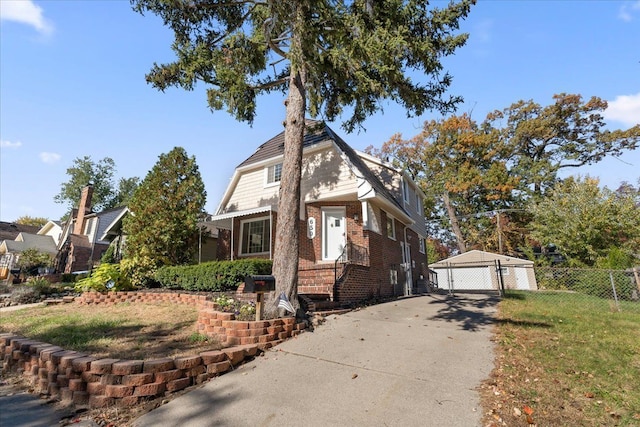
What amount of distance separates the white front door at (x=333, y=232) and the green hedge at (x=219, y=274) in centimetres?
303

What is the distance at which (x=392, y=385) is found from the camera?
4.03m

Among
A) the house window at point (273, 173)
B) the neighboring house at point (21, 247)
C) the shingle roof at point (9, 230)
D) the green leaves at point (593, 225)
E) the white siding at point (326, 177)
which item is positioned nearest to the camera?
the white siding at point (326, 177)

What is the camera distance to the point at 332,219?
1237 cm

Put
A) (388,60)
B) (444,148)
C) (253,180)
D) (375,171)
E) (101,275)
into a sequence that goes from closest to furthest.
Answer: (388,60)
(101,275)
(253,180)
(375,171)
(444,148)

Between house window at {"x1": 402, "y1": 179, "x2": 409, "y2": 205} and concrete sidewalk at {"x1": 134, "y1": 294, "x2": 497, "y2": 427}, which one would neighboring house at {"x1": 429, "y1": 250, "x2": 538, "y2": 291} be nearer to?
house window at {"x1": 402, "y1": 179, "x2": 409, "y2": 205}

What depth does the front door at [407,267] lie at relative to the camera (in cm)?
1438

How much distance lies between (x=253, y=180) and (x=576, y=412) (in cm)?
1279

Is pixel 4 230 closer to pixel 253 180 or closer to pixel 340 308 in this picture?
pixel 253 180

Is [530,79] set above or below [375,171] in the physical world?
above

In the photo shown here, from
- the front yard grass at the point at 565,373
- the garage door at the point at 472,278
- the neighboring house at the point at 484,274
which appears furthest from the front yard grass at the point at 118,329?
the garage door at the point at 472,278

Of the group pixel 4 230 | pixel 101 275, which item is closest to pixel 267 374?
pixel 101 275

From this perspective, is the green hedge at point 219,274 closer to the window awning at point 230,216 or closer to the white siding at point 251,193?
the window awning at point 230,216

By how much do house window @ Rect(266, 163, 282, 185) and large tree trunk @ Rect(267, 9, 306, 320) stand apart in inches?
216

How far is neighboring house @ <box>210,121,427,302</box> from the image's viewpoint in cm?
1009
